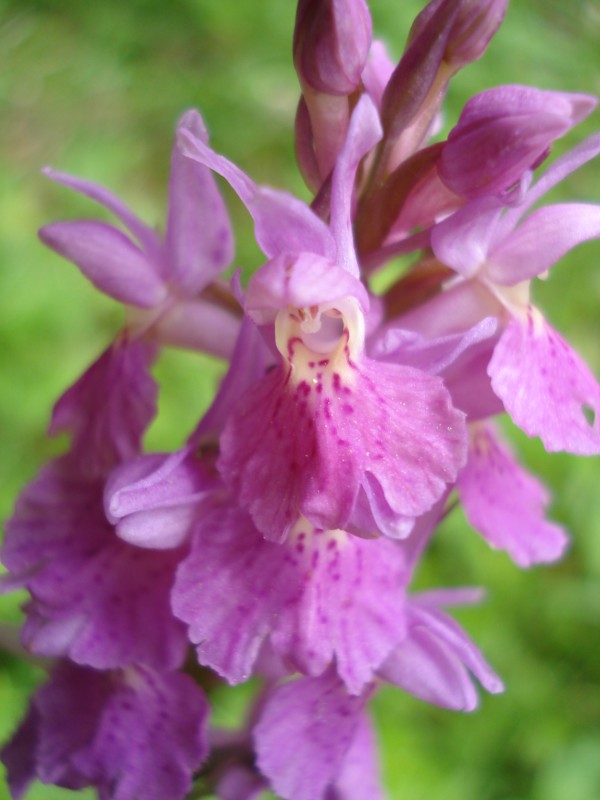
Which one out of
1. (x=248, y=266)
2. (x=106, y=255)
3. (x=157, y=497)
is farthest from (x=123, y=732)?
(x=248, y=266)

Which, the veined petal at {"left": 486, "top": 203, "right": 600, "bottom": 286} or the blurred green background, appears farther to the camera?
the blurred green background

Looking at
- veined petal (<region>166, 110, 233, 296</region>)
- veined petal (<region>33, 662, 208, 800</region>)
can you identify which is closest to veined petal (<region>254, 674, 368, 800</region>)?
veined petal (<region>33, 662, 208, 800</region>)

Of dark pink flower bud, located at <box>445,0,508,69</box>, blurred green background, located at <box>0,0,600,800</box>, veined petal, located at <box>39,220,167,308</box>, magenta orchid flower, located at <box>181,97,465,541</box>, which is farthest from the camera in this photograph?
blurred green background, located at <box>0,0,600,800</box>

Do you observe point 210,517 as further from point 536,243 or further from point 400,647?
point 536,243

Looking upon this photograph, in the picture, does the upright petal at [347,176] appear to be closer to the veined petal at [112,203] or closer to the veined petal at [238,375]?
the veined petal at [238,375]

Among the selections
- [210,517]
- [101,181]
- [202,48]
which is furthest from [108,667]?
[202,48]

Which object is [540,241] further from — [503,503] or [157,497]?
[157,497]

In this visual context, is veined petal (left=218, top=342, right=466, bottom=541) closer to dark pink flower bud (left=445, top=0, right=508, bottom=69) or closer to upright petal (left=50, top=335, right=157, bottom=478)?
upright petal (left=50, top=335, right=157, bottom=478)
